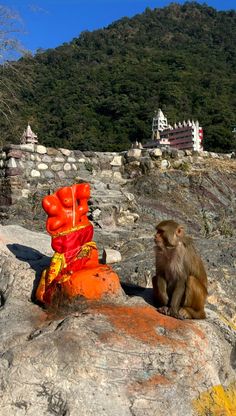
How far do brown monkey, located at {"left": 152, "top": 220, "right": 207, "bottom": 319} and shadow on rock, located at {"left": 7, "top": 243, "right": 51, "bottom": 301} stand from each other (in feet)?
3.87

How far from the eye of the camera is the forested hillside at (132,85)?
159 ft

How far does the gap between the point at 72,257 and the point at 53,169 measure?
300 inches

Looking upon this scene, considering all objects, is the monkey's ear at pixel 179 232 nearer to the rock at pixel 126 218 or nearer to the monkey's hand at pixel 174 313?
the monkey's hand at pixel 174 313

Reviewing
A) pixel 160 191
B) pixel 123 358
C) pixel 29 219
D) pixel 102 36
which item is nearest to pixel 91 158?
pixel 160 191

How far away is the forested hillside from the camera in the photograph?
48.3 m

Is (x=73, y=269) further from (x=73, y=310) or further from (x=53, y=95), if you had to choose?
(x=53, y=95)

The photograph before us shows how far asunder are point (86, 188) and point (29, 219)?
5.64 meters

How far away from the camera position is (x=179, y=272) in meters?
3.93

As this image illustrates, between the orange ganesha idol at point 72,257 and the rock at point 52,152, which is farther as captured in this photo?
the rock at point 52,152

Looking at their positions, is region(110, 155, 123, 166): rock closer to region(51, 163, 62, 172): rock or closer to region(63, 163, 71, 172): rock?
region(63, 163, 71, 172): rock

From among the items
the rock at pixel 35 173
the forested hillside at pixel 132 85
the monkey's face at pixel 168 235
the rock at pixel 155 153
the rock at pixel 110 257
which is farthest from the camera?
the forested hillside at pixel 132 85

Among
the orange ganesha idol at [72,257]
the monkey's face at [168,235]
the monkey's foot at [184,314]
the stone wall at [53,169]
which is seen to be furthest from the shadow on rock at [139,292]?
the stone wall at [53,169]

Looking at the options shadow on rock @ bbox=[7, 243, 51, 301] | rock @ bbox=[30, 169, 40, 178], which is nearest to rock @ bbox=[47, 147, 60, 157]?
rock @ bbox=[30, 169, 40, 178]

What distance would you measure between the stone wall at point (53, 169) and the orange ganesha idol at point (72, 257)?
5584 mm
